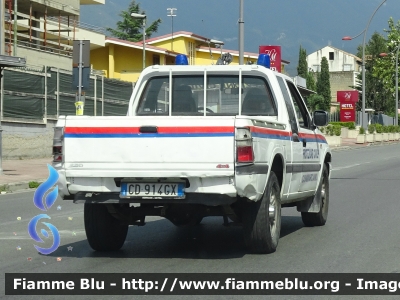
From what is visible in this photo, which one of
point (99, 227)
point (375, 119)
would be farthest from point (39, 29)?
point (375, 119)

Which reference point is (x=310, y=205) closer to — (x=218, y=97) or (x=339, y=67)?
(x=218, y=97)

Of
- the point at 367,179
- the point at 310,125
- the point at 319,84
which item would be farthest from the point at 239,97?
the point at 319,84

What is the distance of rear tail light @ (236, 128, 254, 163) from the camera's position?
814cm

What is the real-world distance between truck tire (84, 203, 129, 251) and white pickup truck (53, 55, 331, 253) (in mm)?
11

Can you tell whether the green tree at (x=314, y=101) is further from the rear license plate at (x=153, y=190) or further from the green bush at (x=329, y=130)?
the rear license plate at (x=153, y=190)

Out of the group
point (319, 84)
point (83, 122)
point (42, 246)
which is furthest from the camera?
point (319, 84)

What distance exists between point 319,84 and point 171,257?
9855 centimetres

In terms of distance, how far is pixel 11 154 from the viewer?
2925 cm

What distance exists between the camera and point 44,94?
31891mm

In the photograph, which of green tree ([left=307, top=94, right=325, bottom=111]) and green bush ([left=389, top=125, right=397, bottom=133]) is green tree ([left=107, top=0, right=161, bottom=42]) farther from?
green bush ([left=389, top=125, right=397, bottom=133])

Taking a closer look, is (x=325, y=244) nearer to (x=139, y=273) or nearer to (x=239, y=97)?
(x=239, y=97)

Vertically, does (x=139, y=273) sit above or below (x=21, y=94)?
below

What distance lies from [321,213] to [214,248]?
8.89 ft

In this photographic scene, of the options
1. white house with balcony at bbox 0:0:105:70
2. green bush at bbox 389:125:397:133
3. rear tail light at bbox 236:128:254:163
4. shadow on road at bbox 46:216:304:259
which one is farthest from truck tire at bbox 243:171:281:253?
green bush at bbox 389:125:397:133
